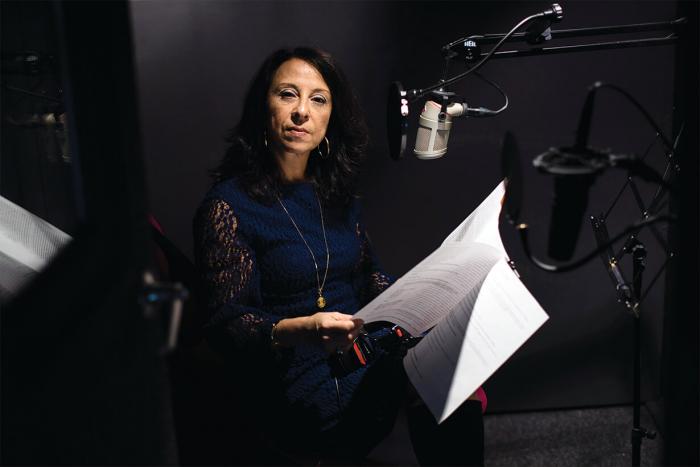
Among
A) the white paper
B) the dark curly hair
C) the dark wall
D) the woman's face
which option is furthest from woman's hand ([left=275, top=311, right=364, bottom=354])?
the dark wall

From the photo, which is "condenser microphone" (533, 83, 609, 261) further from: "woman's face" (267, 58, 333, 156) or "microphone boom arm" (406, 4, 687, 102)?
"woman's face" (267, 58, 333, 156)

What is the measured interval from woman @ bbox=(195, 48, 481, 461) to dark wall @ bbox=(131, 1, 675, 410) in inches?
16.4

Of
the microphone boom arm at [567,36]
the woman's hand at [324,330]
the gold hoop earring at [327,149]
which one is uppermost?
the microphone boom arm at [567,36]

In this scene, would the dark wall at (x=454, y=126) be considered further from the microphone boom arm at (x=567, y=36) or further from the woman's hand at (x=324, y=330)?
the woman's hand at (x=324, y=330)

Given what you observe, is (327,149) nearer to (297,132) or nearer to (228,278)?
(297,132)

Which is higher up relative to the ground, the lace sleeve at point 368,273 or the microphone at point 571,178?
the microphone at point 571,178

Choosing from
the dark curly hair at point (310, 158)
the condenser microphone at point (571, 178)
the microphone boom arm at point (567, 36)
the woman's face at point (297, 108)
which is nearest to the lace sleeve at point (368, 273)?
the dark curly hair at point (310, 158)

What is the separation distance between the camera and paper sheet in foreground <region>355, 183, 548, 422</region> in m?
1.29

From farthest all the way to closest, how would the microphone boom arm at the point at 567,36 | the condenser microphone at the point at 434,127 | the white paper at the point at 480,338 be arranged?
1. the condenser microphone at the point at 434,127
2. the microphone boom arm at the point at 567,36
3. the white paper at the point at 480,338

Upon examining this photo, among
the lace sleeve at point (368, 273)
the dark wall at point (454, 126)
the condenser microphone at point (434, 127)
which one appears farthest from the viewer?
the dark wall at point (454, 126)

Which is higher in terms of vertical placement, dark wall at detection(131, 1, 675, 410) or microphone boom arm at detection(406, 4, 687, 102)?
microphone boom arm at detection(406, 4, 687, 102)

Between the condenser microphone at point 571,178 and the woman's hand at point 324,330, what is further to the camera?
the woman's hand at point 324,330

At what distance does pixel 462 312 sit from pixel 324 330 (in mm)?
300

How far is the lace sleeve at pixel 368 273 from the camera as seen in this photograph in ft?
6.63
